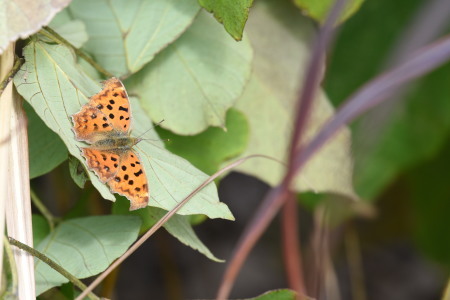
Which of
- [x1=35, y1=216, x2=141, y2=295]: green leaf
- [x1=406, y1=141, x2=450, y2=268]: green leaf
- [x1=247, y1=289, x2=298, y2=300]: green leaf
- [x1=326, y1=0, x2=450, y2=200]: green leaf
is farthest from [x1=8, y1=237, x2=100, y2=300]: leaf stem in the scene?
[x1=406, y1=141, x2=450, y2=268]: green leaf

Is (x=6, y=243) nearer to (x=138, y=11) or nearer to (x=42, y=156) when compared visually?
(x=42, y=156)

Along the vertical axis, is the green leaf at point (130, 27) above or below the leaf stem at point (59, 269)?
above

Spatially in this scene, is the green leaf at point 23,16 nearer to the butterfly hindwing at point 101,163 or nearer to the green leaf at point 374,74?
the butterfly hindwing at point 101,163

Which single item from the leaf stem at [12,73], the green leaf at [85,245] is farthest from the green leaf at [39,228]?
the leaf stem at [12,73]

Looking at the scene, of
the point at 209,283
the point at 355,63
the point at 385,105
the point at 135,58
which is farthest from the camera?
the point at 209,283

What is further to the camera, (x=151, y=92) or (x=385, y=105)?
(x=151, y=92)

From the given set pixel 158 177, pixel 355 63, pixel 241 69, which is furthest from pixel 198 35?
pixel 355 63

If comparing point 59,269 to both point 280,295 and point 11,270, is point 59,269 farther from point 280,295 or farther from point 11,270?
point 280,295
